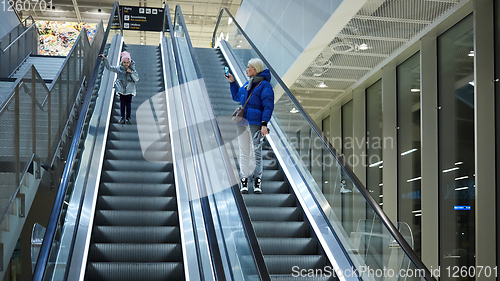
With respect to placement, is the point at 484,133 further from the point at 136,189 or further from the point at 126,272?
the point at 126,272

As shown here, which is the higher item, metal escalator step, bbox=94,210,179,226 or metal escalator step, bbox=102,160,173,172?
metal escalator step, bbox=102,160,173,172

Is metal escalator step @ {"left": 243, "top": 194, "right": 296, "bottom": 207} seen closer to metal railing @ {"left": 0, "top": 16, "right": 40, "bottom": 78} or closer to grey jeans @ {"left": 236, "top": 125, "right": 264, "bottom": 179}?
grey jeans @ {"left": 236, "top": 125, "right": 264, "bottom": 179}

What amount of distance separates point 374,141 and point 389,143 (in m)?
0.93

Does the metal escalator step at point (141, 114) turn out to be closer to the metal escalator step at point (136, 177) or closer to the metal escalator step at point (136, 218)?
the metal escalator step at point (136, 177)

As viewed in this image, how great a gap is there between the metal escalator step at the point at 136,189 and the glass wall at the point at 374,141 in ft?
18.0

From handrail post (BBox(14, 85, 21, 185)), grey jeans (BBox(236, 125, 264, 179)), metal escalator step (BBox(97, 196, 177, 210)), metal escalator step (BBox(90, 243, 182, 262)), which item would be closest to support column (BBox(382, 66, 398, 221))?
grey jeans (BBox(236, 125, 264, 179))

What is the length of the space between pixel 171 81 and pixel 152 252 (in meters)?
6.07

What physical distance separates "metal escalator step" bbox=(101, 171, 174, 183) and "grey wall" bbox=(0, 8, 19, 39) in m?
8.63

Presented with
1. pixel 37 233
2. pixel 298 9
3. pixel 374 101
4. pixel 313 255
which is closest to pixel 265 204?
pixel 313 255

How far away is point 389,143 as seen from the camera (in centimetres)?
1031

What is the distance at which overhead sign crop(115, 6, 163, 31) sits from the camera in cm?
2147

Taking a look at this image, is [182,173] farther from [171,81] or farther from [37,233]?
[171,81]
